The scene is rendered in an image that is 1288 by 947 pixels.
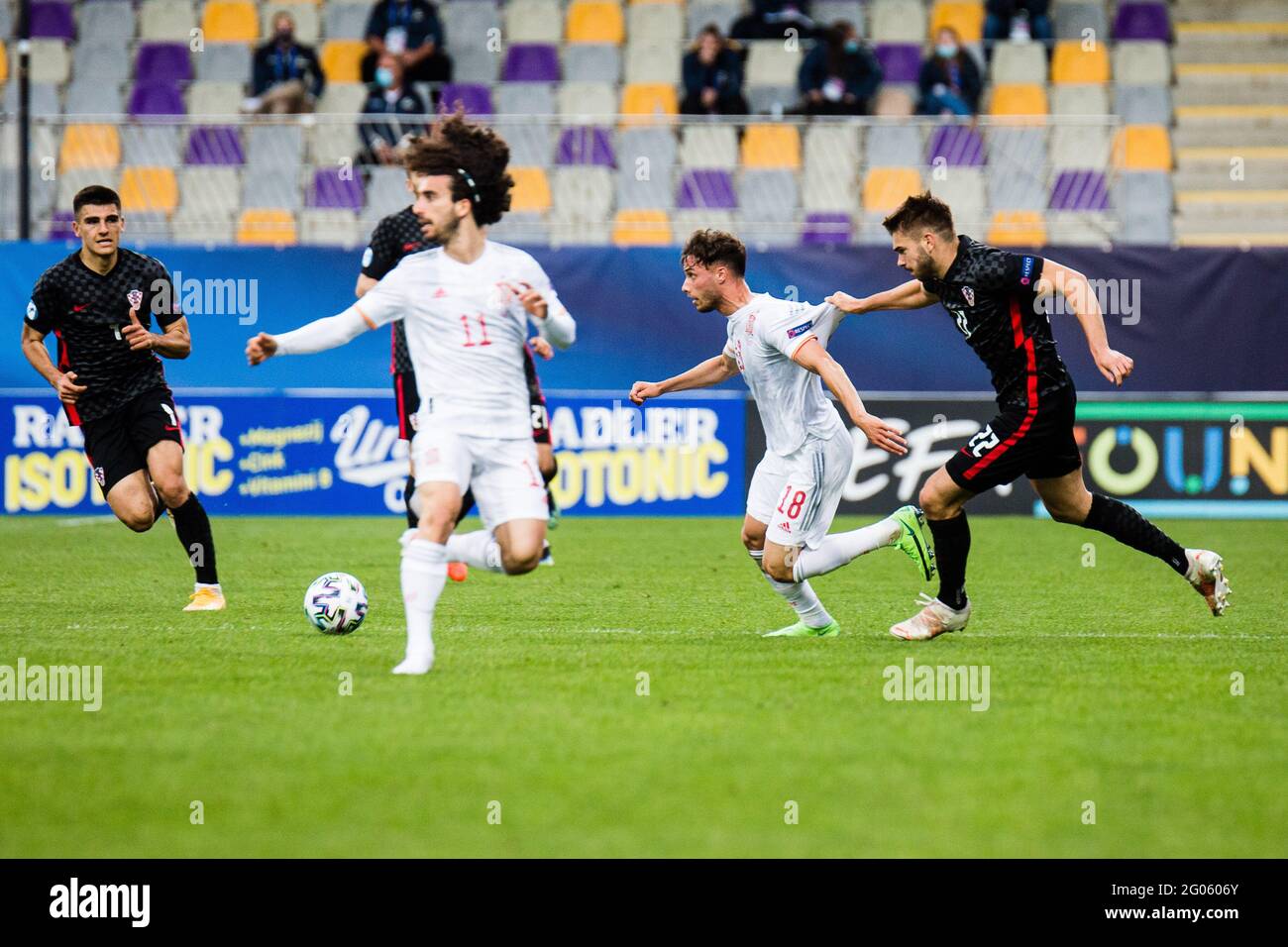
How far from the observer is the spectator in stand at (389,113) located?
18.8 m

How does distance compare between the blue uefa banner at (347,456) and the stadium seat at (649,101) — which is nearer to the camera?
the blue uefa banner at (347,456)

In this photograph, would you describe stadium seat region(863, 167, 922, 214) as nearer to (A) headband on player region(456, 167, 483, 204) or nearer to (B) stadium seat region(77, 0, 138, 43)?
(B) stadium seat region(77, 0, 138, 43)

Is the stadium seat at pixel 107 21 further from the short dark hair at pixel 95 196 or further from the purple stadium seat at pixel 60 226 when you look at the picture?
the short dark hair at pixel 95 196

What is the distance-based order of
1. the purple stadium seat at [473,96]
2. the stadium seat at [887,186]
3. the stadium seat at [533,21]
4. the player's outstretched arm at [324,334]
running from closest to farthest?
1. the player's outstretched arm at [324,334]
2. the stadium seat at [887,186]
3. the purple stadium seat at [473,96]
4. the stadium seat at [533,21]

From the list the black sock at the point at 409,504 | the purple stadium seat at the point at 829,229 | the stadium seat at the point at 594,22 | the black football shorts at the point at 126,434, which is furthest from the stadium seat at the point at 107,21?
the black football shorts at the point at 126,434

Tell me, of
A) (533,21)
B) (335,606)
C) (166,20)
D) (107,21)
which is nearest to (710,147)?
(533,21)

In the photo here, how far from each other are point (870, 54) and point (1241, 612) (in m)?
11.0

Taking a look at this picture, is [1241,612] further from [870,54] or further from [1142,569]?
[870,54]

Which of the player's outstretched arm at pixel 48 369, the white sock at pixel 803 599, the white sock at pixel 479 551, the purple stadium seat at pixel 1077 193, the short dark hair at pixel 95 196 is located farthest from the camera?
the purple stadium seat at pixel 1077 193

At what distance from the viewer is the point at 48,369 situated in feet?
31.7

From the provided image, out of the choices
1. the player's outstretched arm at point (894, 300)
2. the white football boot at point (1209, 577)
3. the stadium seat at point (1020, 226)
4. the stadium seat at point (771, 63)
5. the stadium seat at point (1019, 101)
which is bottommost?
the white football boot at point (1209, 577)

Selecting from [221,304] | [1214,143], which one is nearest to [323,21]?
[221,304]

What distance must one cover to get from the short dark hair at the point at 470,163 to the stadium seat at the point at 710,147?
1205 cm

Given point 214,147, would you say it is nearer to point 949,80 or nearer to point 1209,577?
point 949,80
